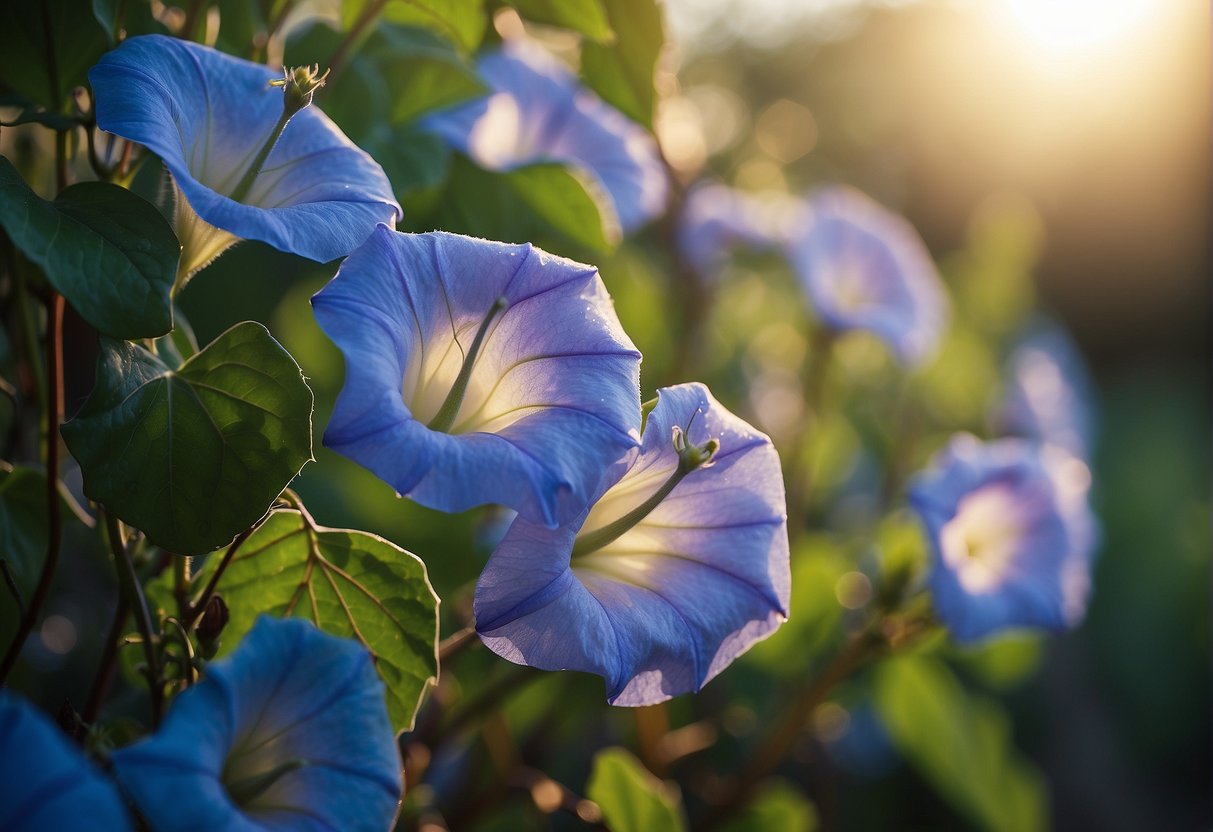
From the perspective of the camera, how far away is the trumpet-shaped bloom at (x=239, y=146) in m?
0.52

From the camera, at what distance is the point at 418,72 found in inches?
34.4

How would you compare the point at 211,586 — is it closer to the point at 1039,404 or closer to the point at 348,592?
the point at 348,592

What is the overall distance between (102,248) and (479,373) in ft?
0.71

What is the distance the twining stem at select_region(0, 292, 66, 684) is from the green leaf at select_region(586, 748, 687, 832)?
1.41 ft

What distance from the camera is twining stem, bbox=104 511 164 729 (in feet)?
1.84

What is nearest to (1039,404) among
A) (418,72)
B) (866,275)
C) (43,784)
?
(866,275)

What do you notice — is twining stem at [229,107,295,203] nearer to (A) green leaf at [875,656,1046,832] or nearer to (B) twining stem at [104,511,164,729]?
(B) twining stem at [104,511,164,729]

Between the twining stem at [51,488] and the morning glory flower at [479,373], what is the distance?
21 centimetres

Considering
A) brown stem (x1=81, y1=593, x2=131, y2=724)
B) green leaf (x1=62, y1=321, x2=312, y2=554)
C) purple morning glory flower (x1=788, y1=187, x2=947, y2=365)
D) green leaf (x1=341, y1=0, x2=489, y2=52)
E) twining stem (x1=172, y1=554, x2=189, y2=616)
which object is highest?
green leaf (x1=341, y1=0, x2=489, y2=52)

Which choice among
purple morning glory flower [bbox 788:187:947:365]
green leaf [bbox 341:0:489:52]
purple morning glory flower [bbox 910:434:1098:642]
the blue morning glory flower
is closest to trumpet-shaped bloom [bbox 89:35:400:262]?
green leaf [bbox 341:0:489:52]

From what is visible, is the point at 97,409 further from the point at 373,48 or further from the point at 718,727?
the point at 718,727

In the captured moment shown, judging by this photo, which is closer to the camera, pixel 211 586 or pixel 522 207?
pixel 211 586

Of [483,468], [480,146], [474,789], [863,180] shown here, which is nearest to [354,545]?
[483,468]

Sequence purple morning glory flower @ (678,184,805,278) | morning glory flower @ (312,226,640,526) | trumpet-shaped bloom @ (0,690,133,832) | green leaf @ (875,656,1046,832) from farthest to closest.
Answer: purple morning glory flower @ (678,184,805,278) → green leaf @ (875,656,1046,832) → morning glory flower @ (312,226,640,526) → trumpet-shaped bloom @ (0,690,133,832)
